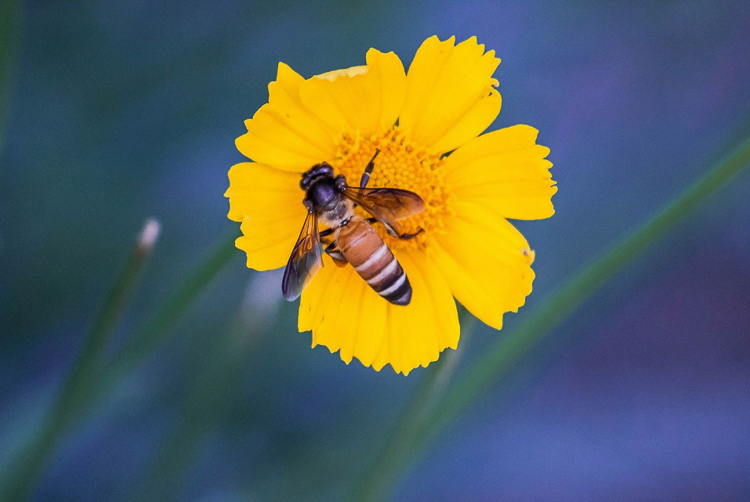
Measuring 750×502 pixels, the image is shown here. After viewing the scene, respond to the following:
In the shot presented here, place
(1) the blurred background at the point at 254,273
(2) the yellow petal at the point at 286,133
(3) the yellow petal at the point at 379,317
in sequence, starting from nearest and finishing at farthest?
1. (2) the yellow petal at the point at 286,133
2. (3) the yellow petal at the point at 379,317
3. (1) the blurred background at the point at 254,273

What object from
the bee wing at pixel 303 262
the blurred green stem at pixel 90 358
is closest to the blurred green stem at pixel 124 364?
the blurred green stem at pixel 90 358

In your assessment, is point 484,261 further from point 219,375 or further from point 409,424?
point 219,375

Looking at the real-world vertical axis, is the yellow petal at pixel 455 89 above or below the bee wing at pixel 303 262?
above

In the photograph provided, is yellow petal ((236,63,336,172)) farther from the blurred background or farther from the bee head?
the blurred background

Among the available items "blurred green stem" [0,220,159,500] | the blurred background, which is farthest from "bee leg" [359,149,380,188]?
the blurred background

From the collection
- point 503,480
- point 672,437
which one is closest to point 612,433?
point 672,437

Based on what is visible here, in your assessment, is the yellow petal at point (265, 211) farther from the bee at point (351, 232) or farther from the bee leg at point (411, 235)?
the bee leg at point (411, 235)

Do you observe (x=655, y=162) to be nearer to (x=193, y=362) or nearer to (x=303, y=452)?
(x=303, y=452)

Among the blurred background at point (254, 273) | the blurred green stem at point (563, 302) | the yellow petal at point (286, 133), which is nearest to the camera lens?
the blurred green stem at point (563, 302)
